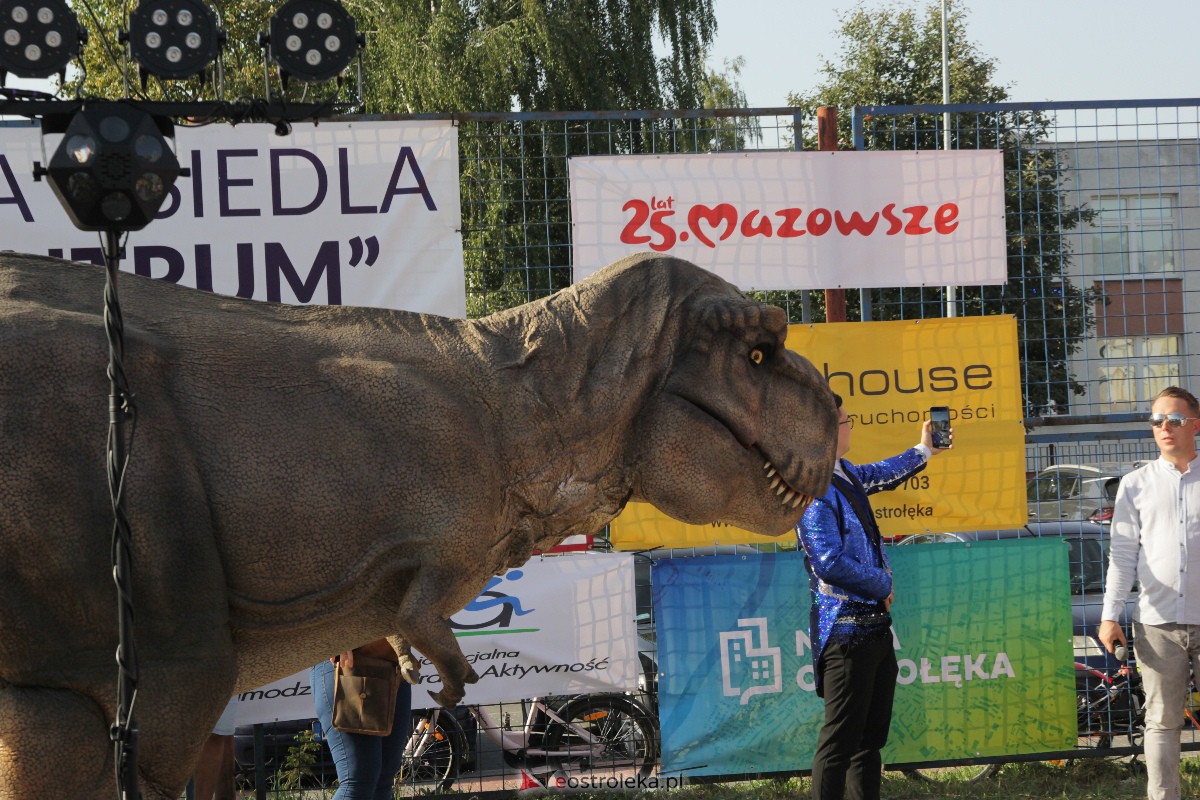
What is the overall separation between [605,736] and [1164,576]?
118 inches

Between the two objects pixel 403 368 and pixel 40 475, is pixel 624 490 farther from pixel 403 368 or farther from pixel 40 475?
pixel 40 475

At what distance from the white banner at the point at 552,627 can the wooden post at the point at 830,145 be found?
1715 mm

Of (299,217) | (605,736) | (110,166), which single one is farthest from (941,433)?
(110,166)

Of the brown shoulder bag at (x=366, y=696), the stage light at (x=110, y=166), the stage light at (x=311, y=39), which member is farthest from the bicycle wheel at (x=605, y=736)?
the stage light at (x=110, y=166)

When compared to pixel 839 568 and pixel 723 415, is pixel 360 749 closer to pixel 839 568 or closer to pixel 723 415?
pixel 839 568

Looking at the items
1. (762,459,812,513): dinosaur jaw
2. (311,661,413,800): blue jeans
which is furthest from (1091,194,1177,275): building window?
(762,459,812,513): dinosaur jaw

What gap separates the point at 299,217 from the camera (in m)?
6.81

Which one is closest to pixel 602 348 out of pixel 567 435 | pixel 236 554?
pixel 567 435

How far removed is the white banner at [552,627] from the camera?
7.09m

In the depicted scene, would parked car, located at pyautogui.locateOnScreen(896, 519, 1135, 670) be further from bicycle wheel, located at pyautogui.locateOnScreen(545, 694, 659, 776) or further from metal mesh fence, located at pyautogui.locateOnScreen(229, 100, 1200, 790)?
bicycle wheel, located at pyautogui.locateOnScreen(545, 694, 659, 776)

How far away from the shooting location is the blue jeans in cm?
539

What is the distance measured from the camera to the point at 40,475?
2.17 m

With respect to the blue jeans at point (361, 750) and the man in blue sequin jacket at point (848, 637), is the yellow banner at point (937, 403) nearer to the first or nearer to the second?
the man in blue sequin jacket at point (848, 637)

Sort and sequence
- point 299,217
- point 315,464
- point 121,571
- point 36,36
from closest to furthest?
point 121,571 → point 315,464 → point 36,36 → point 299,217
